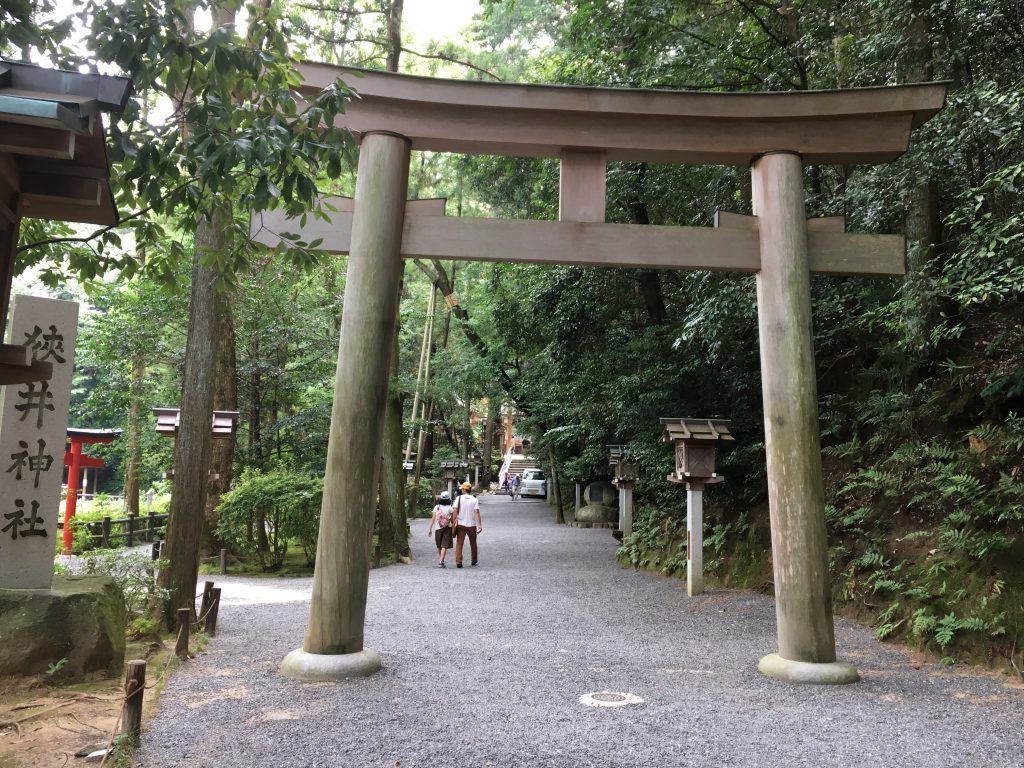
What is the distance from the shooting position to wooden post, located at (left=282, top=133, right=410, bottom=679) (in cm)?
519

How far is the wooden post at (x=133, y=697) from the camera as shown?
378 cm

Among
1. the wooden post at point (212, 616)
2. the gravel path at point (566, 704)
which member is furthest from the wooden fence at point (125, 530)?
the gravel path at point (566, 704)

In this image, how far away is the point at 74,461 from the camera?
49.5ft

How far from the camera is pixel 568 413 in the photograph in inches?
658

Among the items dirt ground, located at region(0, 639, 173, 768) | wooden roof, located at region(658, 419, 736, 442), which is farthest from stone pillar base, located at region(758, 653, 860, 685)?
wooden roof, located at region(658, 419, 736, 442)

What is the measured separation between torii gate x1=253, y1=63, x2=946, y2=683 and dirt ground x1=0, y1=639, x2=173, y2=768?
3.99 feet

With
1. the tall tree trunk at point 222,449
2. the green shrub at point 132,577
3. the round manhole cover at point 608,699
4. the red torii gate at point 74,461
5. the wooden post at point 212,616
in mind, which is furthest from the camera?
the tall tree trunk at point 222,449

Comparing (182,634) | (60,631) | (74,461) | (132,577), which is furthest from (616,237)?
(74,461)

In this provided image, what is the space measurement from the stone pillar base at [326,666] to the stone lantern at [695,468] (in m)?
5.84

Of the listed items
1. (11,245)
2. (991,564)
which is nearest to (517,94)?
(11,245)

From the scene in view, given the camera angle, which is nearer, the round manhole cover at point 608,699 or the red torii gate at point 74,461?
the round manhole cover at point 608,699

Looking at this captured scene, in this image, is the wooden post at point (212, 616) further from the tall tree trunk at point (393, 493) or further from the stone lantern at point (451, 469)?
the stone lantern at point (451, 469)

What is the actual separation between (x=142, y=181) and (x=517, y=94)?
296 cm

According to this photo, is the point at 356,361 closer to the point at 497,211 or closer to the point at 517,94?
the point at 517,94
